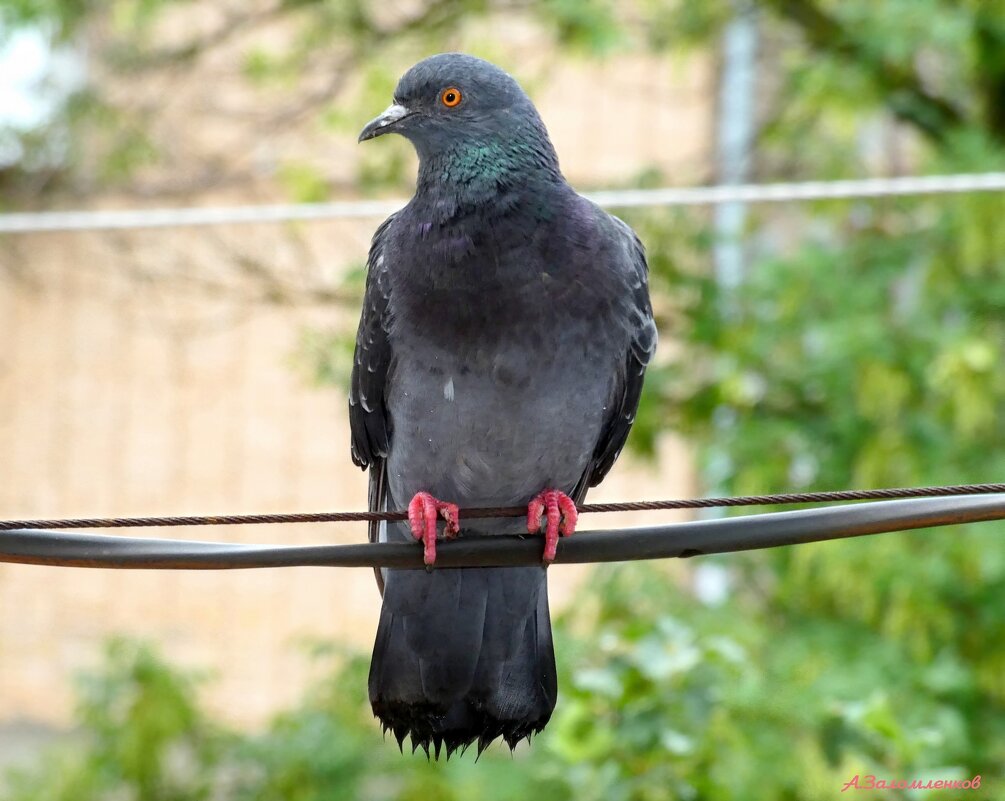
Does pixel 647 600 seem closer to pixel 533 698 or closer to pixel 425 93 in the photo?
pixel 533 698

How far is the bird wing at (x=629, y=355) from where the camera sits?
3.13 m

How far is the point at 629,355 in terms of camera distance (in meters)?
3.25

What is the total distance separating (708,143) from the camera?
741 centimetres

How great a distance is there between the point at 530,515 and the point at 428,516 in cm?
25

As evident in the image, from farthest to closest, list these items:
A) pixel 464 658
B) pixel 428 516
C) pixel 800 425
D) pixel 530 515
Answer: pixel 800 425, pixel 464 658, pixel 530 515, pixel 428 516

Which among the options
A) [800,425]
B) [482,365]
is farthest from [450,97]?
[800,425]

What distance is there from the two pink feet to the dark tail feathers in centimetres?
21

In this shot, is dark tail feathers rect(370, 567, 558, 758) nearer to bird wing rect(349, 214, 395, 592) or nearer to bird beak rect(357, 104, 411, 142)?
bird wing rect(349, 214, 395, 592)

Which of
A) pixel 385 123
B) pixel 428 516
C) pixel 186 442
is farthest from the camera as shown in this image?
pixel 186 442

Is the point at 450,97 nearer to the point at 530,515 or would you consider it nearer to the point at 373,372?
the point at 373,372

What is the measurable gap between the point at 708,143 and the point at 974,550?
11.1ft

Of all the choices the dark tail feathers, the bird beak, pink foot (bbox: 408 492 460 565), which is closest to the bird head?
the bird beak

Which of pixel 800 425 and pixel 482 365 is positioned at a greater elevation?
pixel 482 365

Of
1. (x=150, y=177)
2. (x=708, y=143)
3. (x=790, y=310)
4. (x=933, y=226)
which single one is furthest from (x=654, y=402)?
(x=150, y=177)
